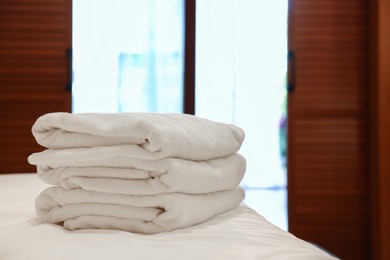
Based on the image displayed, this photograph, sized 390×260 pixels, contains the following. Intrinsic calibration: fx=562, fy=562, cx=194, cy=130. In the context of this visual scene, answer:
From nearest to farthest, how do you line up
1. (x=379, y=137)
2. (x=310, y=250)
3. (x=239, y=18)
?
(x=310, y=250) → (x=379, y=137) → (x=239, y=18)

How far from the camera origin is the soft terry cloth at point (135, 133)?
94cm

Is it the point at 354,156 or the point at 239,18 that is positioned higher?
the point at 239,18

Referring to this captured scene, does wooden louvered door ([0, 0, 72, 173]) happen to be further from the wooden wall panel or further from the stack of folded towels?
the stack of folded towels

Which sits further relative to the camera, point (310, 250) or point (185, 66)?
point (185, 66)

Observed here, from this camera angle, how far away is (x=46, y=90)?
3145 millimetres

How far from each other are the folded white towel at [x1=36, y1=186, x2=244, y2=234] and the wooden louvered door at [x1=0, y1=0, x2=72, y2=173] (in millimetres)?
2200

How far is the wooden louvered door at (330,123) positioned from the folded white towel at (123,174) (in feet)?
7.46

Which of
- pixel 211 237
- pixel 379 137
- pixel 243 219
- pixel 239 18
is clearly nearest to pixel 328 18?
pixel 379 137

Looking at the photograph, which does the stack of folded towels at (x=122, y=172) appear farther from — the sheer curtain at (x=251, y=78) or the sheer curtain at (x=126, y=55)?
the sheer curtain at (x=251, y=78)

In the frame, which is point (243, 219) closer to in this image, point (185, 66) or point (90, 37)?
point (185, 66)

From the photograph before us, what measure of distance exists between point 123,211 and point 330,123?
248 centimetres

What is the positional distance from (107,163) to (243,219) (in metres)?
0.33

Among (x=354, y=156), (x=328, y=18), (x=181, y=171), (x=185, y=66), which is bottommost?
(x=354, y=156)

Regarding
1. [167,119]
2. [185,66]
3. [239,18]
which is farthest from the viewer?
[239,18]
